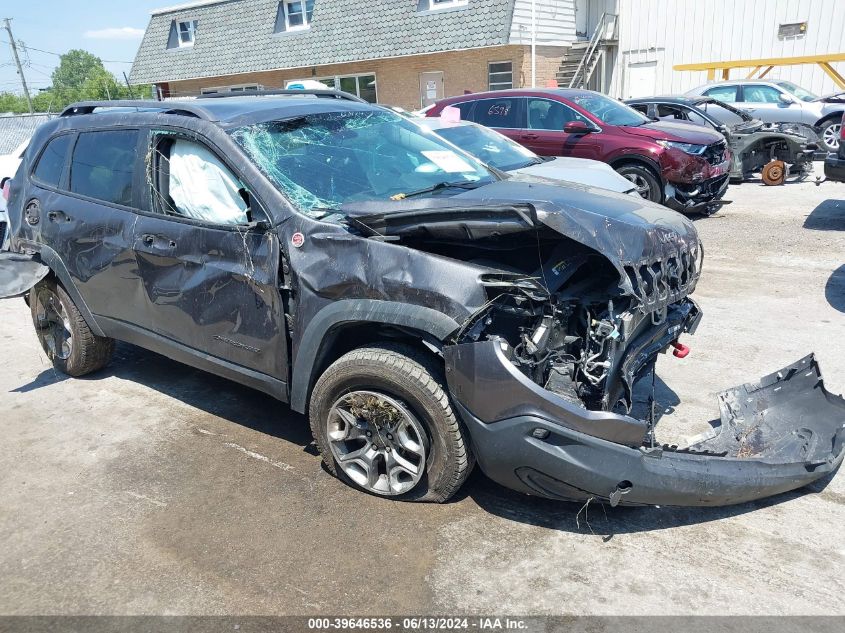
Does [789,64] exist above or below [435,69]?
below

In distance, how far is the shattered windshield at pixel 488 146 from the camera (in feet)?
26.3

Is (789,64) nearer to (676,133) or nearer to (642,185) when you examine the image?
(676,133)

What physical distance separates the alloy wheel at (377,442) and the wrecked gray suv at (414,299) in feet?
0.04

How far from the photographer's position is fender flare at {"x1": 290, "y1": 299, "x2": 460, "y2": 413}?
10.1ft

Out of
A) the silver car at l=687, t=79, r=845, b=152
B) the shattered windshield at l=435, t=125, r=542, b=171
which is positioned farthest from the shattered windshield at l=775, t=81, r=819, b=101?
the shattered windshield at l=435, t=125, r=542, b=171

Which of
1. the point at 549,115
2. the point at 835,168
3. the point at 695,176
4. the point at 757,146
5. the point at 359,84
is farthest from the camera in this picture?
the point at 359,84

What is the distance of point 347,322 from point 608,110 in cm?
860

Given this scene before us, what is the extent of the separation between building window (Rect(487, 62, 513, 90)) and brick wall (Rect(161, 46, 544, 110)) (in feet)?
0.51

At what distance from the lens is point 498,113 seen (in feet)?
36.0

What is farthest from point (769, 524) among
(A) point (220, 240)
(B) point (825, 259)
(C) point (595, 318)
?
(B) point (825, 259)

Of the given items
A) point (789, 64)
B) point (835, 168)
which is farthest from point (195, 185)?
point (789, 64)

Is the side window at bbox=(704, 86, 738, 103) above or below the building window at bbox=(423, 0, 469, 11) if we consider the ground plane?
below

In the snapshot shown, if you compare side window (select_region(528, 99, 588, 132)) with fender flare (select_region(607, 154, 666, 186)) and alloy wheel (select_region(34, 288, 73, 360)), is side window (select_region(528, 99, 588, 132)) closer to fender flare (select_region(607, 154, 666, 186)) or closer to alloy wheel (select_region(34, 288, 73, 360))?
fender flare (select_region(607, 154, 666, 186))

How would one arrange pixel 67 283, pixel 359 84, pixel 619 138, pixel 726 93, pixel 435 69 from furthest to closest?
pixel 359 84
pixel 435 69
pixel 726 93
pixel 619 138
pixel 67 283
